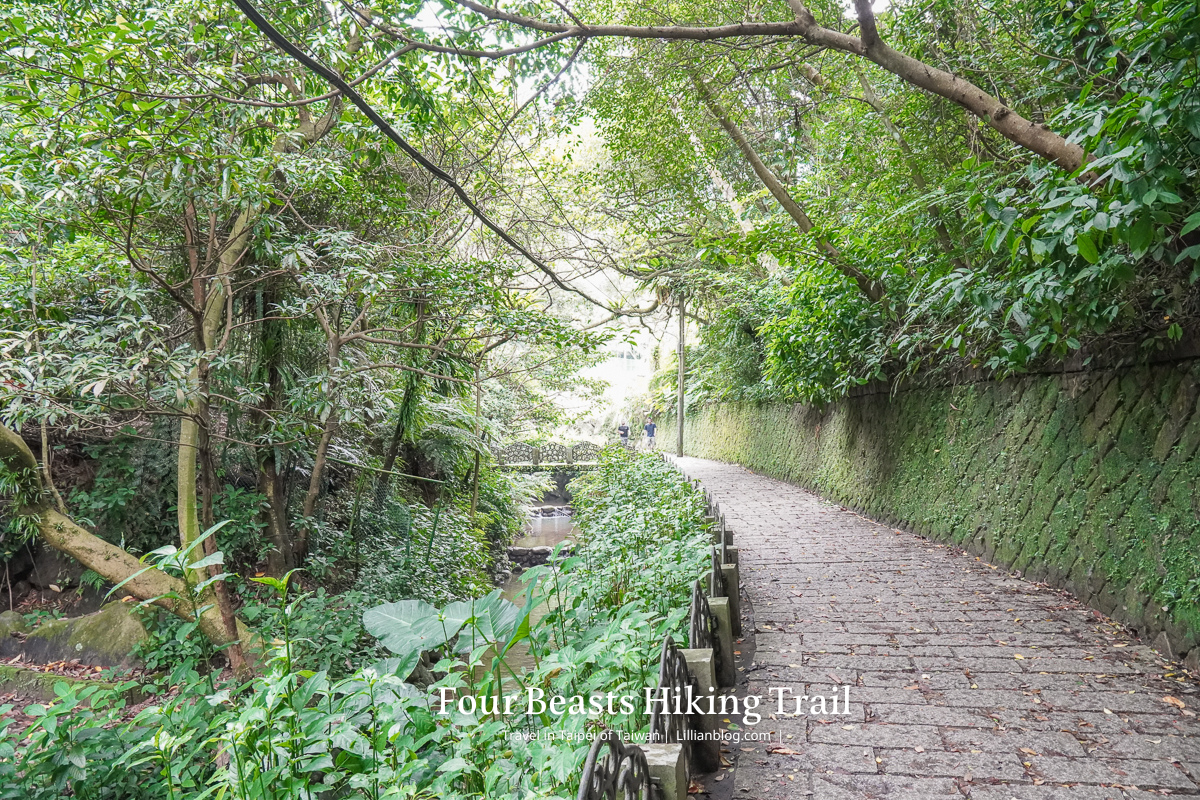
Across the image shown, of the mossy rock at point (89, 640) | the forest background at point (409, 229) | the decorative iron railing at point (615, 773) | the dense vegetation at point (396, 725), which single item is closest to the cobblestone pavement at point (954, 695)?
the dense vegetation at point (396, 725)

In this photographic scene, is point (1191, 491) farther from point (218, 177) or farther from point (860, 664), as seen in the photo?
point (218, 177)

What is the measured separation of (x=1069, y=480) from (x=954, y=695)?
8.35 feet

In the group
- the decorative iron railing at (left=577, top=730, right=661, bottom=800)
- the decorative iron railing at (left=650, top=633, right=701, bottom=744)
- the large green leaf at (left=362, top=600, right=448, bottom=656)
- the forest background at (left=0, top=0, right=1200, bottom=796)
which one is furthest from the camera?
the forest background at (left=0, top=0, right=1200, bottom=796)

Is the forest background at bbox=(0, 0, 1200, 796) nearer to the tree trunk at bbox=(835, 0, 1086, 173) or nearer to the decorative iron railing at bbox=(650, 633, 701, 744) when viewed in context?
the tree trunk at bbox=(835, 0, 1086, 173)

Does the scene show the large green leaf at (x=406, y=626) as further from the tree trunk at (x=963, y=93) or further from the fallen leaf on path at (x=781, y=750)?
the tree trunk at (x=963, y=93)

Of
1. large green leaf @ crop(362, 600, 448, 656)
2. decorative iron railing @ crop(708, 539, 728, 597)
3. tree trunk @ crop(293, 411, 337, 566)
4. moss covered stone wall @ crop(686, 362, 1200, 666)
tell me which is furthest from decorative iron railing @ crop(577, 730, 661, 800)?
tree trunk @ crop(293, 411, 337, 566)

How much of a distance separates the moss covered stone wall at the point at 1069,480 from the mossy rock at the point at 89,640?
26.3ft

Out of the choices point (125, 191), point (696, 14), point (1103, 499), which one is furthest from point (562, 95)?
point (1103, 499)

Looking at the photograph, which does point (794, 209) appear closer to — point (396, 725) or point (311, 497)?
point (311, 497)

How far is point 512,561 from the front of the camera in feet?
47.2

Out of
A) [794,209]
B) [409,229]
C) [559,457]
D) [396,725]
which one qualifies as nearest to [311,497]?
[409,229]

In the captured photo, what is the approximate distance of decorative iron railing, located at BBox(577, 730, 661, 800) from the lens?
156 centimetres

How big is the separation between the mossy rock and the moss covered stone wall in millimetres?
8024

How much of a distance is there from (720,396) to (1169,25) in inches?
663
